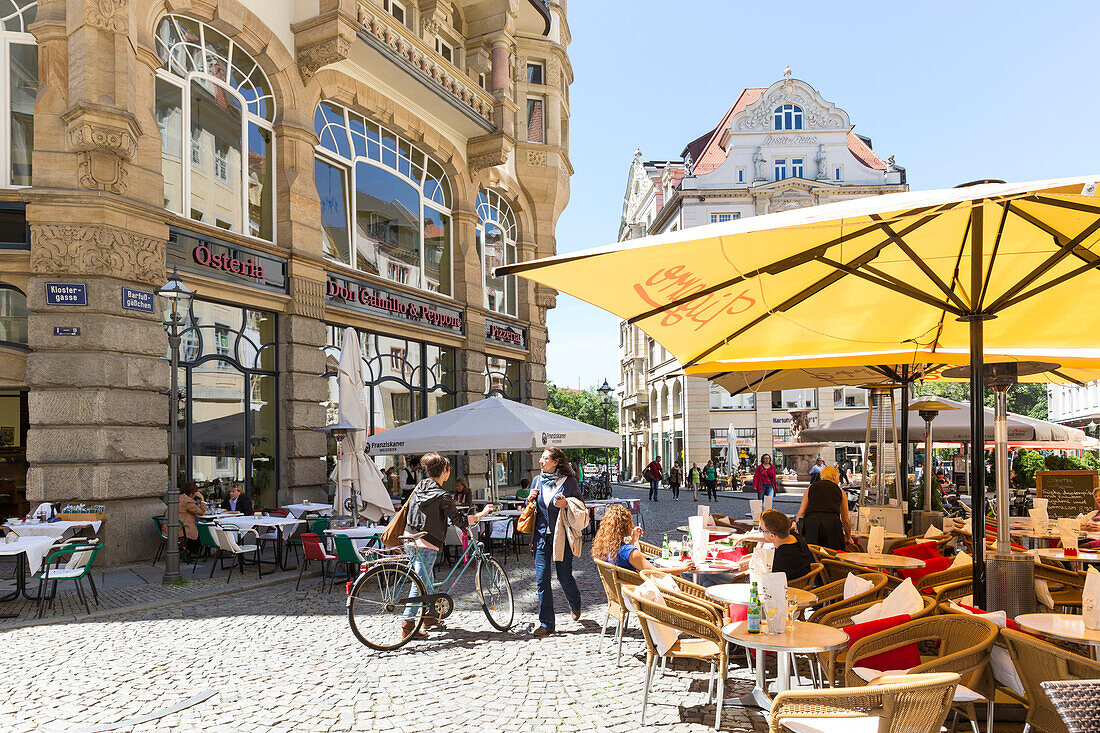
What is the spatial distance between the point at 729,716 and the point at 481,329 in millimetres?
19081

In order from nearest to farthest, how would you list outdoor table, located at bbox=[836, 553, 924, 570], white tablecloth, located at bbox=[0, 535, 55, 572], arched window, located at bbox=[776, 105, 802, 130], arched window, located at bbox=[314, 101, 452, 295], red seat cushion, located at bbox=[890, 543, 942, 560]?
outdoor table, located at bbox=[836, 553, 924, 570]
red seat cushion, located at bbox=[890, 543, 942, 560]
white tablecloth, located at bbox=[0, 535, 55, 572]
arched window, located at bbox=[314, 101, 452, 295]
arched window, located at bbox=[776, 105, 802, 130]

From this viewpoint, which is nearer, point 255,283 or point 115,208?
point 115,208

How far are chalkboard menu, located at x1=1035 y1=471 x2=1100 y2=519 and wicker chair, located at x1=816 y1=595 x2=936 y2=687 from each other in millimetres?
12106

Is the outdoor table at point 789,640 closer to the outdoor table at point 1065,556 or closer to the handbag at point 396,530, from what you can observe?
the handbag at point 396,530

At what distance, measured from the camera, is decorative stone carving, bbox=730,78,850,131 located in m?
50.7

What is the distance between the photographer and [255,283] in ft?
50.3

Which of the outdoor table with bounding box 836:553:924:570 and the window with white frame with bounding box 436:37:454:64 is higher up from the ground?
the window with white frame with bounding box 436:37:454:64

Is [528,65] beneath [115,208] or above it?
above

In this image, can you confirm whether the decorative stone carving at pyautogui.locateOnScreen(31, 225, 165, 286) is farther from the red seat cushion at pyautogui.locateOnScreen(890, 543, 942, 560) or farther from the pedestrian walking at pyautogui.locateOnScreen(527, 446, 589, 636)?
the red seat cushion at pyautogui.locateOnScreen(890, 543, 942, 560)

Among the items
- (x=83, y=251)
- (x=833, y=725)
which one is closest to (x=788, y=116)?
(x=83, y=251)

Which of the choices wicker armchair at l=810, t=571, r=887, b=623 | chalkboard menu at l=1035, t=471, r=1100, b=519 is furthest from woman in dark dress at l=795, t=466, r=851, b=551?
chalkboard menu at l=1035, t=471, r=1100, b=519

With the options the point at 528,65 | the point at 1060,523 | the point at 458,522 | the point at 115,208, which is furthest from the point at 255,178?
the point at 1060,523

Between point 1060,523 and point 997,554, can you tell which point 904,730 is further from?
point 1060,523

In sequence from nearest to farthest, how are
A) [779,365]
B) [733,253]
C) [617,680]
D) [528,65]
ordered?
[733,253]
[617,680]
[779,365]
[528,65]
